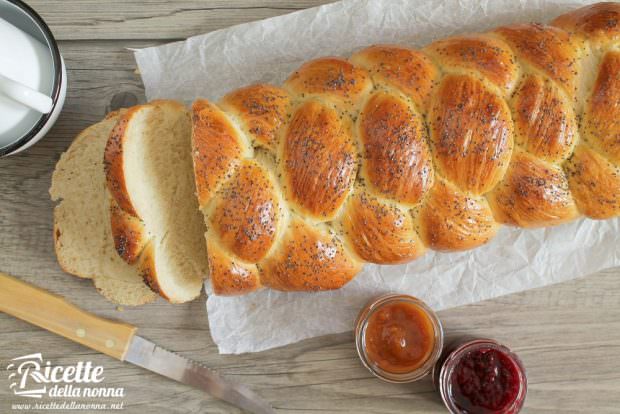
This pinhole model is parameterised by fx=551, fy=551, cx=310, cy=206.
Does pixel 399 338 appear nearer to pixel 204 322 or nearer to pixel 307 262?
pixel 307 262

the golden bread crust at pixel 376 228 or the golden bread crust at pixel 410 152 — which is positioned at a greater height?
the golden bread crust at pixel 410 152

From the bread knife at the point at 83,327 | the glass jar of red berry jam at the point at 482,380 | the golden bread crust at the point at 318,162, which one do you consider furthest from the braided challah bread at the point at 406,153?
the bread knife at the point at 83,327

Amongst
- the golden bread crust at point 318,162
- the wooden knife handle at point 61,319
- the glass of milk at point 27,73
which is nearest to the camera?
the golden bread crust at point 318,162

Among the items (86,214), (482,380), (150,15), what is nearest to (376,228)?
(482,380)

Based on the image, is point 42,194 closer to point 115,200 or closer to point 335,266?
point 115,200

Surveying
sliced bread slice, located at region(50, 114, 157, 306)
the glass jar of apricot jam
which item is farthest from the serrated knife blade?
the glass jar of apricot jam

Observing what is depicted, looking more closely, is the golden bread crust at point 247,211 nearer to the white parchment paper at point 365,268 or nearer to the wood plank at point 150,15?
the white parchment paper at point 365,268
